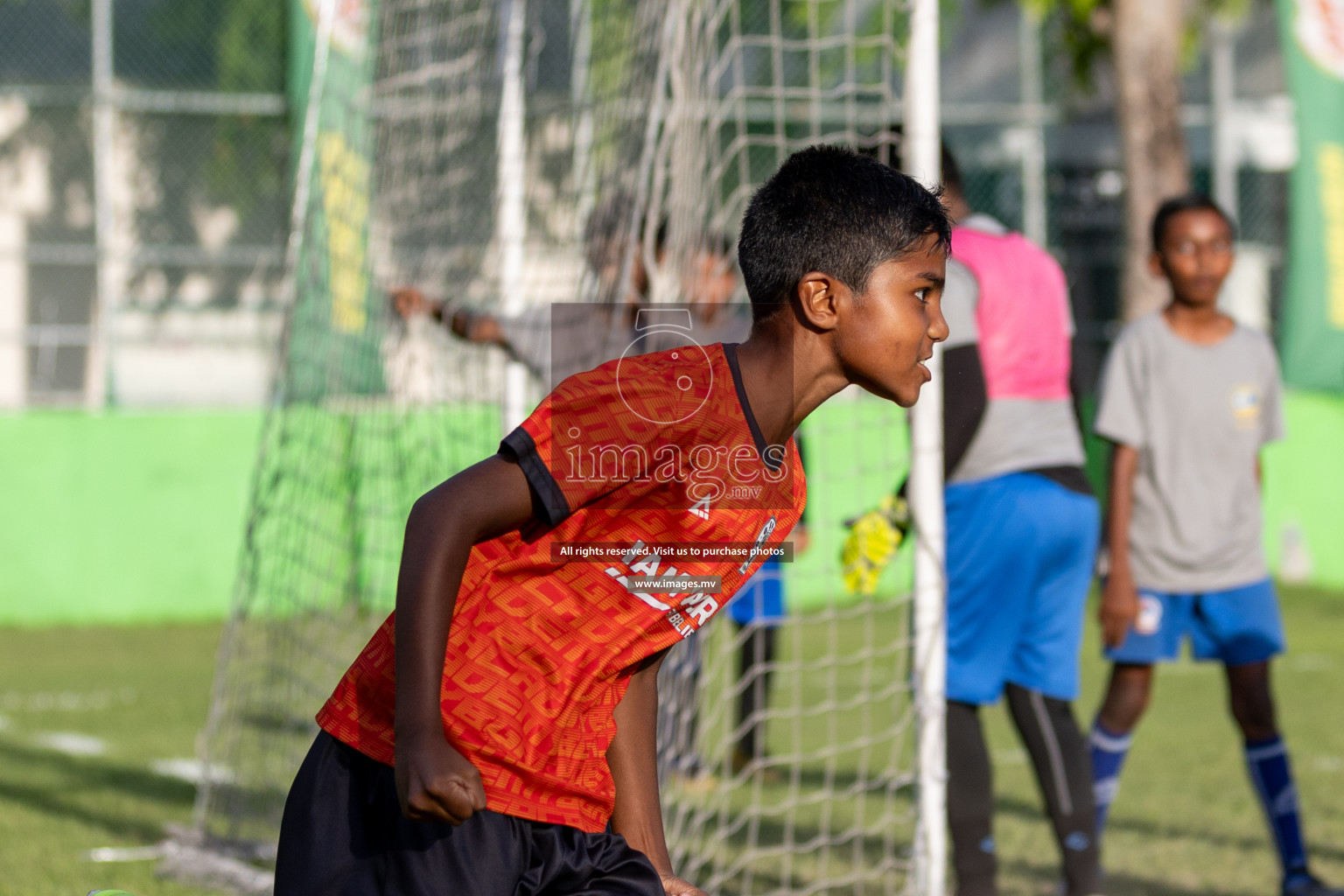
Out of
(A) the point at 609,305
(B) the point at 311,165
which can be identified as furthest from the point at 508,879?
(B) the point at 311,165

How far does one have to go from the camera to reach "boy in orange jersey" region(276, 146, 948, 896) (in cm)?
193

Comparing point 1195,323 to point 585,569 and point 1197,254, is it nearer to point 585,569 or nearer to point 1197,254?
point 1197,254

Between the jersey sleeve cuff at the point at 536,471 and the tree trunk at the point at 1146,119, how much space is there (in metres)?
10.7

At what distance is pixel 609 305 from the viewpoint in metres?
4.24

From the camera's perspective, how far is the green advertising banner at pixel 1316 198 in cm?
1081

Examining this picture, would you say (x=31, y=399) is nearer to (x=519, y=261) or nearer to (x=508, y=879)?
(x=519, y=261)

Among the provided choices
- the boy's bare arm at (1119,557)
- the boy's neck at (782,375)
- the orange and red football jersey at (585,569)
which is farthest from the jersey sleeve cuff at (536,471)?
the boy's bare arm at (1119,557)

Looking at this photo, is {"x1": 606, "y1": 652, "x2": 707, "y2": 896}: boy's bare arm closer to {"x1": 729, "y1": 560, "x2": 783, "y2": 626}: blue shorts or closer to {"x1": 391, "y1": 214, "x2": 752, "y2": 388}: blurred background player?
{"x1": 391, "y1": 214, "x2": 752, "y2": 388}: blurred background player

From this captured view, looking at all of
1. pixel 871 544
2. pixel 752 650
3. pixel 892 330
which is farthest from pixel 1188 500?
pixel 892 330

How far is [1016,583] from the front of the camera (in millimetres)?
3893

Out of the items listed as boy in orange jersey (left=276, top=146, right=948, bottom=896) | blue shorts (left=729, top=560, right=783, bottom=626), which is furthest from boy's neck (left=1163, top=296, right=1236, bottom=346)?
boy in orange jersey (left=276, top=146, right=948, bottom=896)

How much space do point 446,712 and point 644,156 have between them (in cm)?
249

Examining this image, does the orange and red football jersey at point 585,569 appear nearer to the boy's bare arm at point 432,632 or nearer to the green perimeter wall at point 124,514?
the boy's bare arm at point 432,632

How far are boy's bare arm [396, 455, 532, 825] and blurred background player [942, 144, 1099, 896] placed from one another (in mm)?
2138
